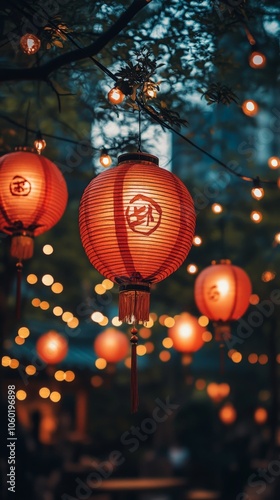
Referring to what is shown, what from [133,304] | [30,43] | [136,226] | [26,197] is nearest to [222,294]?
[26,197]

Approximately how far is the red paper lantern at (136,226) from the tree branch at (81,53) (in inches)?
30.3

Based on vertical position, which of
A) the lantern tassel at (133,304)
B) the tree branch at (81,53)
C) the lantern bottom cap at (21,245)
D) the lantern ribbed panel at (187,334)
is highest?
the tree branch at (81,53)

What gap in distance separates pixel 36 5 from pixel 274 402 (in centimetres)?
915

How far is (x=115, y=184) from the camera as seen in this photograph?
12.4ft

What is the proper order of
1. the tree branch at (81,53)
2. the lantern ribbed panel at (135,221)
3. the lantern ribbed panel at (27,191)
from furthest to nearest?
the lantern ribbed panel at (27,191), the tree branch at (81,53), the lantern ribbed panel at (135,221)

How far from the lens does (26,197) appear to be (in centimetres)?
460

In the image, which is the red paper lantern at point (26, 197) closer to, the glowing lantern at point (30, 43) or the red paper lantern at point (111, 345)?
the glowing lantern at point (30, 43)

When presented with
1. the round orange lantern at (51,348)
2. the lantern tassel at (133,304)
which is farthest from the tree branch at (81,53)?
the round orange lantern at (51,348)

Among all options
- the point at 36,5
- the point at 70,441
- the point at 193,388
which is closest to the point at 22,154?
the point at 36,5

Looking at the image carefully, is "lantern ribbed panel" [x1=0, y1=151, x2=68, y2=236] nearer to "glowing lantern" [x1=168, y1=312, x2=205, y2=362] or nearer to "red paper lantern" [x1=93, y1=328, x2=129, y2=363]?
"glowing lantern" [x1=168, y1=312, x2=205, y2=362]

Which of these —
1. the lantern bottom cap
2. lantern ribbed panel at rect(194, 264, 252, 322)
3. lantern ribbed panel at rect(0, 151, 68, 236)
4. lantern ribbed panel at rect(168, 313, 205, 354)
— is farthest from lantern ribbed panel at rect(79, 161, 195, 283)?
lantern ribbed panel at rect(168, 313, 205, 354)

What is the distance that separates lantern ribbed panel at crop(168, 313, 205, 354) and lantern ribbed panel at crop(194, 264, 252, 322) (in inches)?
136

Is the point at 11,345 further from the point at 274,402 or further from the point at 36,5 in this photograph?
the point at 36,5

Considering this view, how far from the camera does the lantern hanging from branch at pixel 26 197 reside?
4566 mm
